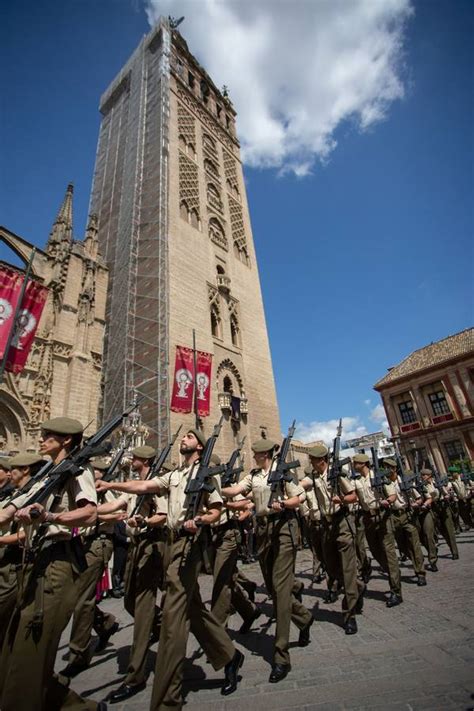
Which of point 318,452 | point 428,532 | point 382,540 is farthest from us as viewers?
point 428,532

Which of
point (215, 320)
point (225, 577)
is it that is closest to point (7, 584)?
point (225, 577)

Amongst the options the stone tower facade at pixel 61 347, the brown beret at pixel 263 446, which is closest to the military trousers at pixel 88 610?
the brown beret at pixel 263 446

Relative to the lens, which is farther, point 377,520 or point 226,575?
point 377,520

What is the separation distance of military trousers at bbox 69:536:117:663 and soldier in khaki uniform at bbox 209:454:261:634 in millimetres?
1384

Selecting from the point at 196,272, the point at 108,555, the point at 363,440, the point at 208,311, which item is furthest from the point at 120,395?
the point at 363,440

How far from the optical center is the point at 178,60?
3012 centimetres

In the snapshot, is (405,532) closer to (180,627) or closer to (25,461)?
(180,627)

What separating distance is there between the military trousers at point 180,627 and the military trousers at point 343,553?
1.88 meters

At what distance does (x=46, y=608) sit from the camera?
2219mm

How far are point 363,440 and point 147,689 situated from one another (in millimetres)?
64206

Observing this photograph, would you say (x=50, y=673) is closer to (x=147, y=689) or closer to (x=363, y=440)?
(x=147, y=689)

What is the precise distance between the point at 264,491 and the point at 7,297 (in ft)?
48.8

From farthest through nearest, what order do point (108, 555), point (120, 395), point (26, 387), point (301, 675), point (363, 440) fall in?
point (363, 440) < point (120, 395) < point (26, 387) < point (108, 555) < point (301, 675)

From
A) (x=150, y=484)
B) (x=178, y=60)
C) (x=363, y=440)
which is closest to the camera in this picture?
(x=150, y=484)
